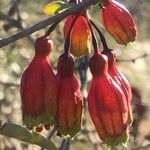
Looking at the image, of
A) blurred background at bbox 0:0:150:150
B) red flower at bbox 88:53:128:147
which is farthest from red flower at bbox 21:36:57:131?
blurred background at bbox 0:0:150:150

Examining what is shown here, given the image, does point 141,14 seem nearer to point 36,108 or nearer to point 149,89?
point 149,89

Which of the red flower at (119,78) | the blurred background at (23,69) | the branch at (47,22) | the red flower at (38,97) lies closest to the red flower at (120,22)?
the red flower at (119,78)

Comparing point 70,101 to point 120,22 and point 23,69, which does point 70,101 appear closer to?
point 120,22

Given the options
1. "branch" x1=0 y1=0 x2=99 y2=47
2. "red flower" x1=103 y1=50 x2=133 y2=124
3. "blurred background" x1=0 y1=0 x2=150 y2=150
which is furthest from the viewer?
"blurred background" x1=0 y1=0 x2=150 y2=150

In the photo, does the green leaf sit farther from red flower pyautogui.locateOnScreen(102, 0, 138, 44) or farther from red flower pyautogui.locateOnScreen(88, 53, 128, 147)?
red flower pyautogui.locateOnScreen(88, 53, 128, 147)

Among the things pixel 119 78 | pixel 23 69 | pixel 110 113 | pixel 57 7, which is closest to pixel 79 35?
pixel 57 7

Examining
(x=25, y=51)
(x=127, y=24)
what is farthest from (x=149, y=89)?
(x=127, y=24)
